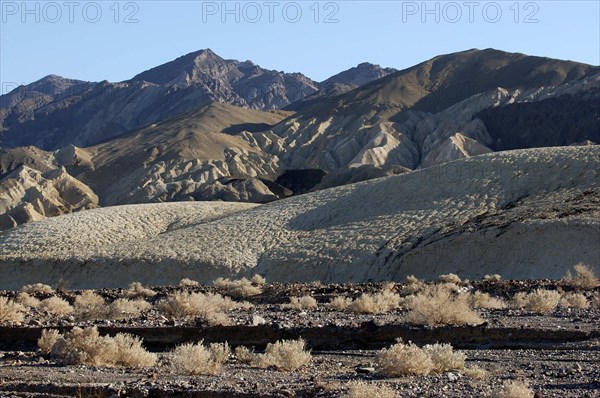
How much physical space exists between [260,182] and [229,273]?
54767 mm

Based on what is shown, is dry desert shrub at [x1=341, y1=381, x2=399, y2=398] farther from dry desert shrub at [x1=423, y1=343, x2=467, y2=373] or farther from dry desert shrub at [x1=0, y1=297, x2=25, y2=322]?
dry desert shrub at [x1=0, y1=297, x2=25, y2=322]

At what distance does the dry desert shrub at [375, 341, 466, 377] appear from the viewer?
12.9 metres

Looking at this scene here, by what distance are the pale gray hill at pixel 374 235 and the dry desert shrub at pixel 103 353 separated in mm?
25766

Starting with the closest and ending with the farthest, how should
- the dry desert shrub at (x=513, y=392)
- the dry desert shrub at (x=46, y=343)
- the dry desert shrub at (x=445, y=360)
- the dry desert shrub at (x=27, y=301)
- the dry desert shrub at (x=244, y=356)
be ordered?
the dry desert shrub at (x=513, y=392), the dry desert shrub at (x=445, y=360), the dry desert shrub at (x=244, y=356), the dry desert shrub at (x=46, y=343), the dry desert shrub at (x=27, y=301)

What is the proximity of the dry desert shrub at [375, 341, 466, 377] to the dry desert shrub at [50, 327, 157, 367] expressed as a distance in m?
3.99

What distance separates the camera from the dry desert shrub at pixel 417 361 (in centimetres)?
1291

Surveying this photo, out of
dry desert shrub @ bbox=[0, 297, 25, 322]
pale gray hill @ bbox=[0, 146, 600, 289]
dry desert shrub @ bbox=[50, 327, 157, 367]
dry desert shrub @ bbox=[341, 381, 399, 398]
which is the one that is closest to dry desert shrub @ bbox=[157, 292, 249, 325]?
dry desert shrub @ bbox=[0, 297, 25, 322]

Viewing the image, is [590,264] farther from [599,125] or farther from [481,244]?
[599,125]

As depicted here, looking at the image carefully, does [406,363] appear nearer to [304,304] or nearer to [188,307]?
[188,307]

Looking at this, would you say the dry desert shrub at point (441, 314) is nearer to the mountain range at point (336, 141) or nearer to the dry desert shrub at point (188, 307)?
the dry desert shrub at point (188, 307)

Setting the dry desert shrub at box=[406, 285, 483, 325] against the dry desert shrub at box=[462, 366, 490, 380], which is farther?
the dry desert shrub at box=[406, 285, 483, 325]

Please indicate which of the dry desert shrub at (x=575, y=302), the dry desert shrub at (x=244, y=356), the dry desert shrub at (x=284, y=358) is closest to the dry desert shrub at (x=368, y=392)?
the dry desert shrub at (x=284, y=358)

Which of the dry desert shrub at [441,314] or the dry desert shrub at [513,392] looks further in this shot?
the dry desert shrub at [441,314]

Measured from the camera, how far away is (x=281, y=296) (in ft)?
102
